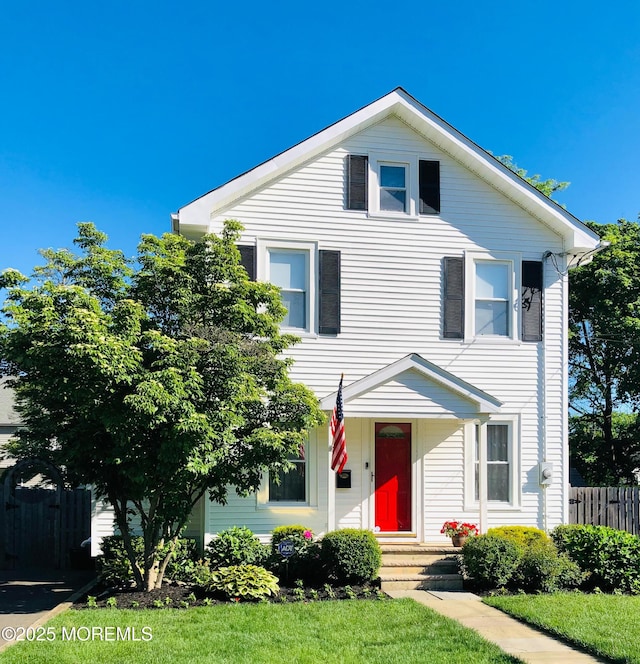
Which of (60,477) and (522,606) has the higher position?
(60,477)

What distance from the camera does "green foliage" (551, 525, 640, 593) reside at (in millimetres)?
11242

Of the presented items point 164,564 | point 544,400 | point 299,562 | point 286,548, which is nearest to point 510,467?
point 544,400

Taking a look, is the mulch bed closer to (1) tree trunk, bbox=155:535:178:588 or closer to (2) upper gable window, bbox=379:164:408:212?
(1) tree trunk, bbox=155:535:178:588

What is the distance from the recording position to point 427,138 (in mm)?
14359

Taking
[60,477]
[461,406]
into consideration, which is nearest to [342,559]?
[461,406]

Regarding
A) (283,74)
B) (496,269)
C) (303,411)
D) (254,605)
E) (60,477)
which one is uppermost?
(283,74)

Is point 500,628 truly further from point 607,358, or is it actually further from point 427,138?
point 607,358

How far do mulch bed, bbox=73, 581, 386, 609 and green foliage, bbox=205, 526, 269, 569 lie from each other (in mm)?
1031

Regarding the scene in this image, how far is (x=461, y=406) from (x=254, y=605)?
5312 millimetres

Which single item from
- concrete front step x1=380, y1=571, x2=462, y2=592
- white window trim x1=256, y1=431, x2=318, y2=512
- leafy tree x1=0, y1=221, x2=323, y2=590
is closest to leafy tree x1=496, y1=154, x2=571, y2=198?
white window trim x1=256, y1=431, x2=318, y2=512

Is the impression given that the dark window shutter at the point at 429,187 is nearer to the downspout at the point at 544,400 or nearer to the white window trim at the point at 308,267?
the white window trim at the point at 308,267

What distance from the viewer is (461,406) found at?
13062mm

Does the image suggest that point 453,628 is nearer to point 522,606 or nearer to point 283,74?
point 522,606

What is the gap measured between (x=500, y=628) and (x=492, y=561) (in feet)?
8.08
